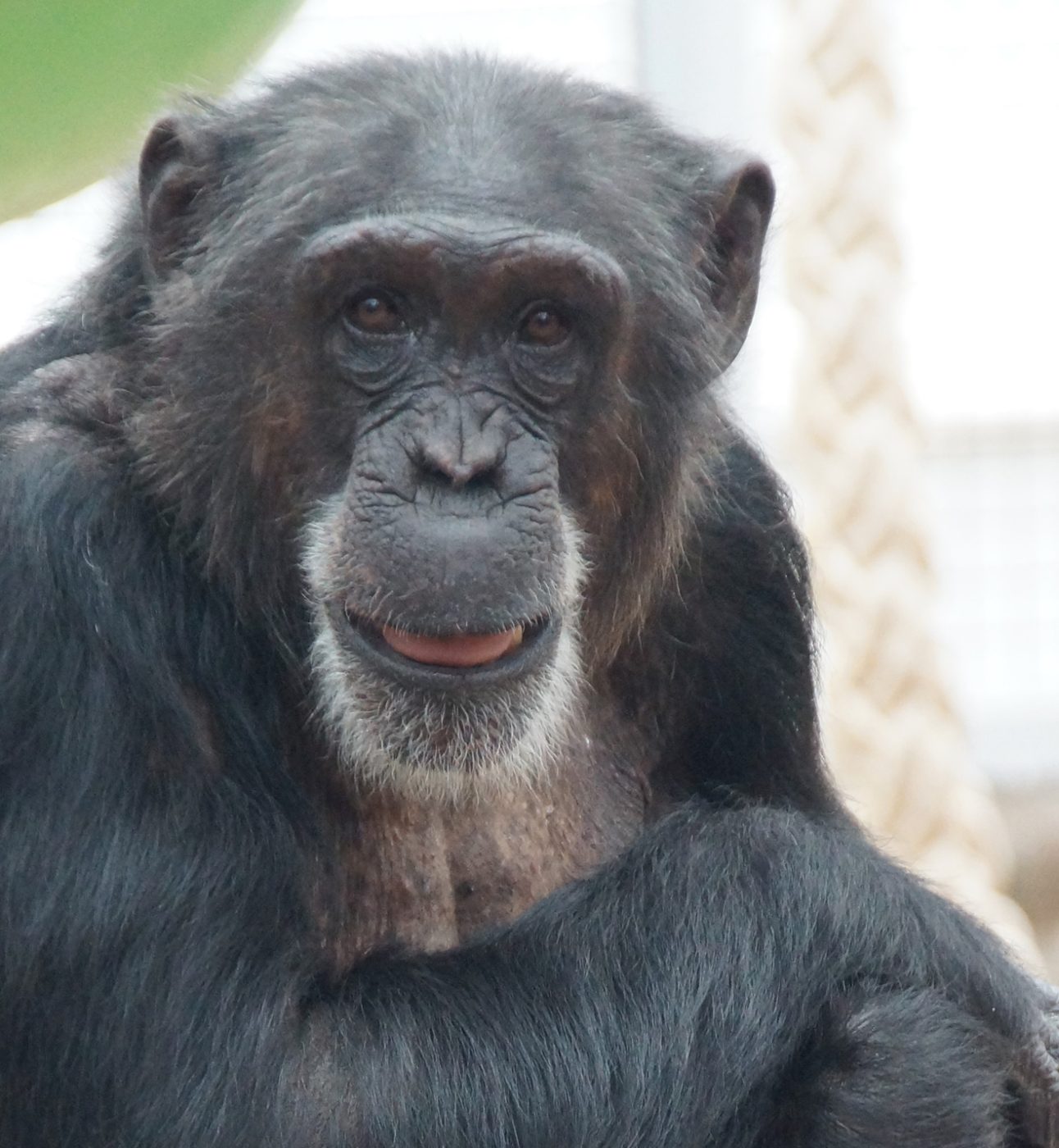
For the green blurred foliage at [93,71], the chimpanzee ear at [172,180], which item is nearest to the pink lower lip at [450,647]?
the chimpanzee ear at [172,180]

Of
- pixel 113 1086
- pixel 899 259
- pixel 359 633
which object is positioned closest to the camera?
pixel 113 1086

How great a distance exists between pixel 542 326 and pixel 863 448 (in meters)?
2.08

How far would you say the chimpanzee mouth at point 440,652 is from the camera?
3.16 meters

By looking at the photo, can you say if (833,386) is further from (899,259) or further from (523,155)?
(523,155)

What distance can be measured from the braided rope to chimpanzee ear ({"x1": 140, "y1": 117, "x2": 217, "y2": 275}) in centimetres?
209

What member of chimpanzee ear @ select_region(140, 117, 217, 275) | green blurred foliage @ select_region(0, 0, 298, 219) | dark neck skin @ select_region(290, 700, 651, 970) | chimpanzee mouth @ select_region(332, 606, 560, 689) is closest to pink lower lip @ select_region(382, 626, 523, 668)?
chimpanzee mouth @ select_region(332, 606, 560, 689)

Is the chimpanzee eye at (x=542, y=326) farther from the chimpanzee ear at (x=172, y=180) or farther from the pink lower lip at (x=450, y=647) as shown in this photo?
the chimpanzee ear at (x=172, y=180)

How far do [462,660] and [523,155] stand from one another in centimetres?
86

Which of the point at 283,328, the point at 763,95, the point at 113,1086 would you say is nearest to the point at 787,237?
the point at 763,95

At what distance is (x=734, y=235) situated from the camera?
373cm

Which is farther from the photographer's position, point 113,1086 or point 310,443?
point 310,443

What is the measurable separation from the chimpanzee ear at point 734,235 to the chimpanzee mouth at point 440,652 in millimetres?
794

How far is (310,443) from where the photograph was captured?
3273mm

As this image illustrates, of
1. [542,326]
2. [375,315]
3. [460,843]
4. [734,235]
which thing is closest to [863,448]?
[734,235]
